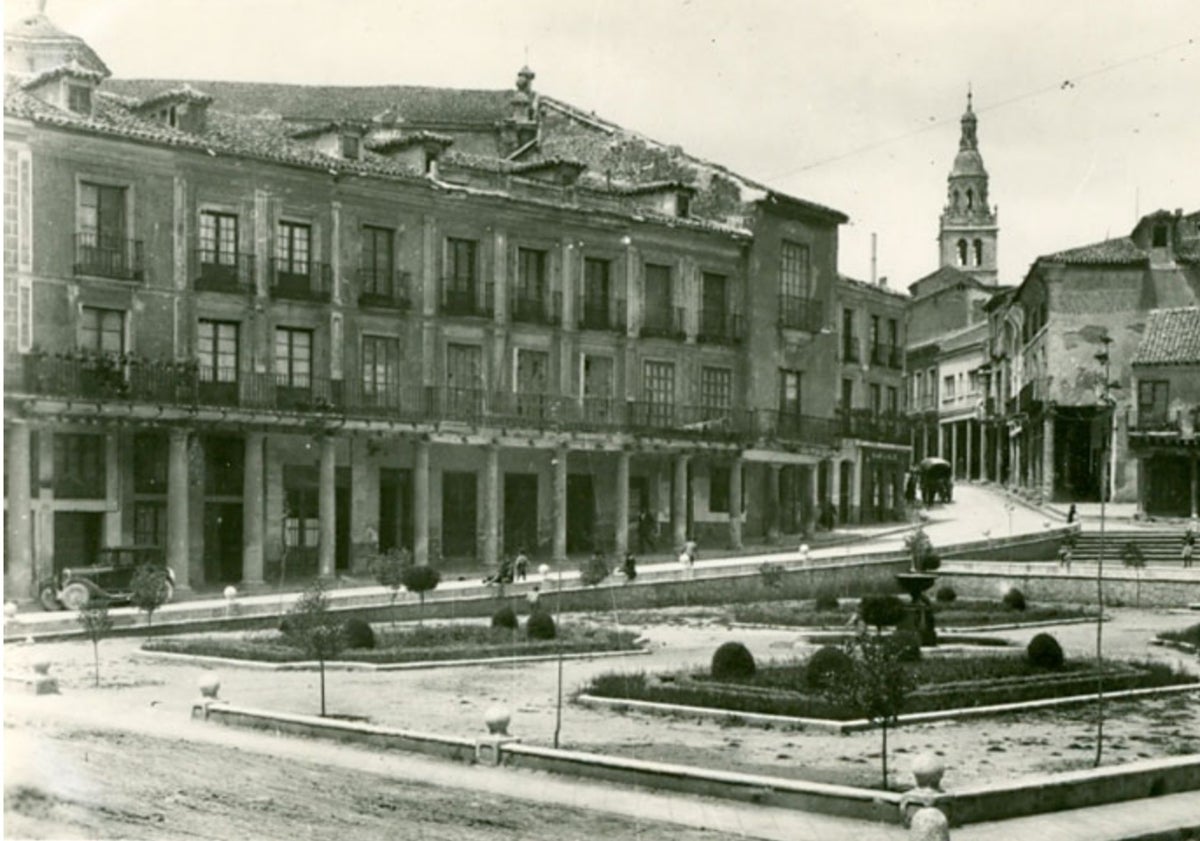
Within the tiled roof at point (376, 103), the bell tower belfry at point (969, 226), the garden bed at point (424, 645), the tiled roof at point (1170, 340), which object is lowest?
the garden bed at point (424, 645)

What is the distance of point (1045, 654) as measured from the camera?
18.9 metres

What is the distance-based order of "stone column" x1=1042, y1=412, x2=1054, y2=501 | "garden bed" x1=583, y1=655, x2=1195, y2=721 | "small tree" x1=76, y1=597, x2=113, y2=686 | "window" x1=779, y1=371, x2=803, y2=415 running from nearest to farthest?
"garden bed" x1=583, y1=655, x2=1195, y2=721, "small tree" x1=76, y1=597, x2=113, y2=686, "window" x1=779, y1=371, x2=803, y2=415, "stone column" x1=1042, y1=412, x2=1054, y2=501

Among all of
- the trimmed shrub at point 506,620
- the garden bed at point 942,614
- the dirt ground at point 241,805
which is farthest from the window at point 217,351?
the dirt ground at point 241,805

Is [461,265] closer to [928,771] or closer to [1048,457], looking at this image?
[1048,457]

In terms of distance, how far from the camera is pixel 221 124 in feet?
97.2

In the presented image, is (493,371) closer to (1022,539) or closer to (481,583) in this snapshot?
(481,583)

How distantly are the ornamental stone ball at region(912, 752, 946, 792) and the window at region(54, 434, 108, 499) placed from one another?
16087 mm

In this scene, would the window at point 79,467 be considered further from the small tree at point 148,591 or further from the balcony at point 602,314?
the balcony at point 602,314

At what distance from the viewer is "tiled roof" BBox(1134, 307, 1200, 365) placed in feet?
109

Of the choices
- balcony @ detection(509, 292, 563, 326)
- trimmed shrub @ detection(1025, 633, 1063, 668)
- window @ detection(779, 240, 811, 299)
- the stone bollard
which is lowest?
trimmed shrub @ detection(1025, 633, 1063, 668)

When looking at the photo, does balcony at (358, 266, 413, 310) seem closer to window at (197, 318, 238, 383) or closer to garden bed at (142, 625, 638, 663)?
window at (197, 318, 238, 383)

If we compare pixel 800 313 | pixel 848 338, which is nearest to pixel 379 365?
pixel 800 313

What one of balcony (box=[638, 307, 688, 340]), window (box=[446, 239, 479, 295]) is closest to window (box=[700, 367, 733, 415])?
balcony (box=[638, 307, 688, 340])

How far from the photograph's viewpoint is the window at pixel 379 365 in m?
30.6
